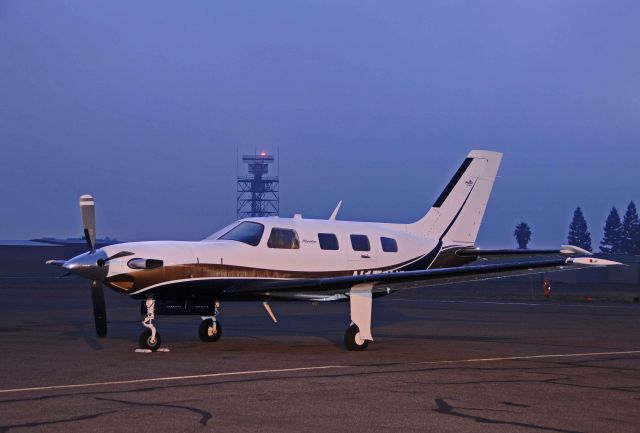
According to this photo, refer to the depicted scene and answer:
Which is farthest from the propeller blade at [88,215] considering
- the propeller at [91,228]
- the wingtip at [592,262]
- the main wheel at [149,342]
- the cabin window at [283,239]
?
the wingtip at [592,262]

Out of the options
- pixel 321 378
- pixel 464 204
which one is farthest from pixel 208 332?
pixel 464 204

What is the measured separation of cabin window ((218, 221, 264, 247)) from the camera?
2061cm

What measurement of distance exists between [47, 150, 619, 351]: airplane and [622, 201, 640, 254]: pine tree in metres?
178

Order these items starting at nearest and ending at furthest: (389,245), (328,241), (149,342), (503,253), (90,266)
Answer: (90,266), (149,342), (328,241), (389,245), (503,253)

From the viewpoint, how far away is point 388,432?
9867mm

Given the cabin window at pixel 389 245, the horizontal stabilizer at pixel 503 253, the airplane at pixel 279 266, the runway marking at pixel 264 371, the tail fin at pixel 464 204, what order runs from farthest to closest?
the tail fin at pixel 464 204 < the cabin window at pixel 389 245 < the horizontal stabilizer at pixel 503 253 < the airplane at pixel 279 266 < the runway marking at pixel 264 371

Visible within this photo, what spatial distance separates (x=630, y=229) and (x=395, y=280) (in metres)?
186

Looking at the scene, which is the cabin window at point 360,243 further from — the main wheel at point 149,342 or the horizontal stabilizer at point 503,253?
the main wheel at point 149,342

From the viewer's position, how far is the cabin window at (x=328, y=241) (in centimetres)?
2152

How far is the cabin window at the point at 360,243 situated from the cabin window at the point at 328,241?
0.47 meters

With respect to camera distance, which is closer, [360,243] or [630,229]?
[360,243]

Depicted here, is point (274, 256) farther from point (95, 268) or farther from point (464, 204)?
point (464, 204)

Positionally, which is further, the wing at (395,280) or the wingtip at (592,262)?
the wing at (395,280)

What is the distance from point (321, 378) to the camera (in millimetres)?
14406
